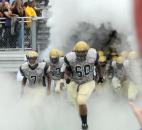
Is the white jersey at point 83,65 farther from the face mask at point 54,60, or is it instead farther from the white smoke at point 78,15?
the white smoke at point 78,15

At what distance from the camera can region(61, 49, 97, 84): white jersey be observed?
8.27 meters

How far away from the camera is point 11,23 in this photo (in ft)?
40.2

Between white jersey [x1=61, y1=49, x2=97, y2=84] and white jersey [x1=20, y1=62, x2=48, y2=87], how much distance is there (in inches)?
29.1

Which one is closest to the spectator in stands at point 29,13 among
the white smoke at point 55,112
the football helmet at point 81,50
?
the white smoke at point 55,112

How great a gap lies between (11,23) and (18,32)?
241 millimetres

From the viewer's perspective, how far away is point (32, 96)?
9.08 metres

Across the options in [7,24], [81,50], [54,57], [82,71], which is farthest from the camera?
[7,24]

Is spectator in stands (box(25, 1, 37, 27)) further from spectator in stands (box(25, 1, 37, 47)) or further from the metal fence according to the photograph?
the metal fence

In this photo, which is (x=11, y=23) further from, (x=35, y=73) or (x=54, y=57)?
(x=35, y=73)

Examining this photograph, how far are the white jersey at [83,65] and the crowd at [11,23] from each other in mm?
4119

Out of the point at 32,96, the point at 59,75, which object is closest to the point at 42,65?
the point at 32,96

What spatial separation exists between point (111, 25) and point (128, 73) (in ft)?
15.1

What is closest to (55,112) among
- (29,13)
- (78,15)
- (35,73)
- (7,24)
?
(35,73)

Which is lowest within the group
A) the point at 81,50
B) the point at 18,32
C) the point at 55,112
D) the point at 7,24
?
the point at 55,112
